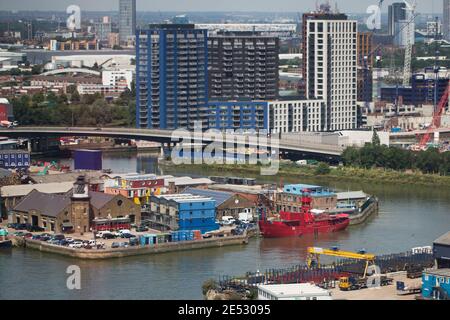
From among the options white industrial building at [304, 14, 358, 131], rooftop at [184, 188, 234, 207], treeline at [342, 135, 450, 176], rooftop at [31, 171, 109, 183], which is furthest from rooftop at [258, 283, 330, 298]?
white industrial building at [304, 14, 358, 131]

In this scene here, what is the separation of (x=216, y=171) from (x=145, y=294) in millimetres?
5848

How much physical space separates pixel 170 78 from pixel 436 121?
3327 mm

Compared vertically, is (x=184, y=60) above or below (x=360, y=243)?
above

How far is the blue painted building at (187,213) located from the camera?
21.7ft

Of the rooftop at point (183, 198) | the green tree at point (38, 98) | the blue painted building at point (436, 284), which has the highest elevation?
the green tree at point (38, 98)

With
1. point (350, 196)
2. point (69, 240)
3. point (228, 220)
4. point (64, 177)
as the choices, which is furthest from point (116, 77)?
point (69, 240)

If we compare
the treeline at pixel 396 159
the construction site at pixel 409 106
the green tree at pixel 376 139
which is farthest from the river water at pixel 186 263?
Result: the construction site at pixel 409 106

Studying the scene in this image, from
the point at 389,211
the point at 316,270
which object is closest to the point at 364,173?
the point at 389,211

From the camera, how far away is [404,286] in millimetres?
4520

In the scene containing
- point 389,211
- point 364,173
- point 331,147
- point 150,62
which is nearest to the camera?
point 389,211

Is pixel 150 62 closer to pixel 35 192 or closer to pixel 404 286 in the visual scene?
pixel 35 192

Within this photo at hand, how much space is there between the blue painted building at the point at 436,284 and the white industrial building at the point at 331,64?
29.2 feet

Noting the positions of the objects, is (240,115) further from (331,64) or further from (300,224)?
(300,224)

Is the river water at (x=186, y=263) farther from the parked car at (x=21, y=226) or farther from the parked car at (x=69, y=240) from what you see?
the parked car at (x=21, y=226)
